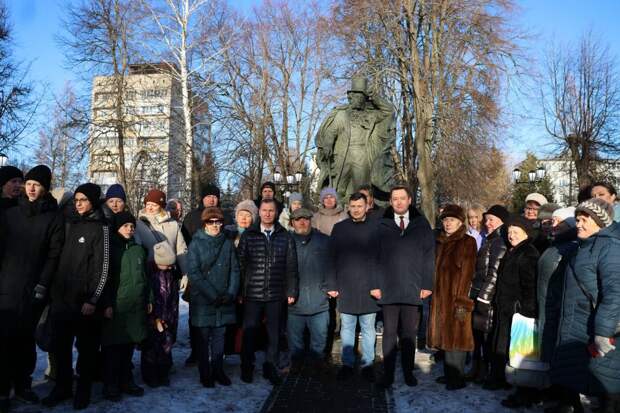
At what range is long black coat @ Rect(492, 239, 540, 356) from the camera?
5.03m

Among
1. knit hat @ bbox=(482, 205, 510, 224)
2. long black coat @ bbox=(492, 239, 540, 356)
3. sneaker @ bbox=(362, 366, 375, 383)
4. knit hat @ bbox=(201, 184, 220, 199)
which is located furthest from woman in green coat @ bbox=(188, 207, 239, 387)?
knit hat @ bbox=(482, 205, 510, 224)

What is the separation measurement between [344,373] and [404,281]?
45.1 inches

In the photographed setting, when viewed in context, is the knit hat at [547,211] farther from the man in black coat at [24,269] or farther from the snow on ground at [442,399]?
the man in black coat at [24,269]

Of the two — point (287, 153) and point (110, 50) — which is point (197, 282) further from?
point (287, 153)

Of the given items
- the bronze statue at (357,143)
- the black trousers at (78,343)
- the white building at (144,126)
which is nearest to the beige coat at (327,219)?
the bronze statue at (357,143)

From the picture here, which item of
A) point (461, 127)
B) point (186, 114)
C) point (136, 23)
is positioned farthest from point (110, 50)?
point (461, 127)

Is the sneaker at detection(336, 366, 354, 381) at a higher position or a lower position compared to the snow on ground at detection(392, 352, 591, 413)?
higher

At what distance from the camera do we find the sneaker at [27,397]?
5.02m

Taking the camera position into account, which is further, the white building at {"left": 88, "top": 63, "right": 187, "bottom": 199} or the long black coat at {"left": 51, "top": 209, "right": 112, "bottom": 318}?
the white building at {"left": 88, "top": 63, "right": 187, "bottom": 199}

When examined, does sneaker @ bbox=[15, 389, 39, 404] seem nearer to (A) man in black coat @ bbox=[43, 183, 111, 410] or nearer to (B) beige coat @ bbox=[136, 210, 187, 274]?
(A) man in black coat @ bbox=[43, 183, 111, 410]

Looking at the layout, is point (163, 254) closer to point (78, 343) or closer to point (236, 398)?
point (78, 343)

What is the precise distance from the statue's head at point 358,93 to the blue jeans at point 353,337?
160 inches

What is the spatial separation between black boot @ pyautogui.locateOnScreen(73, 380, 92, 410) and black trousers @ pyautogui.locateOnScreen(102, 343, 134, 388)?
0.89ft

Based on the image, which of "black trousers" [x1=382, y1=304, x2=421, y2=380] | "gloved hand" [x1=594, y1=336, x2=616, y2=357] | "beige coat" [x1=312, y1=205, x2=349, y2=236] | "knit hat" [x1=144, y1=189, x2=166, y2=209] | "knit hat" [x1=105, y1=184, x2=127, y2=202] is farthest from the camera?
"beige coat" [x1=312, y1=205, x2=349, y2=236]
